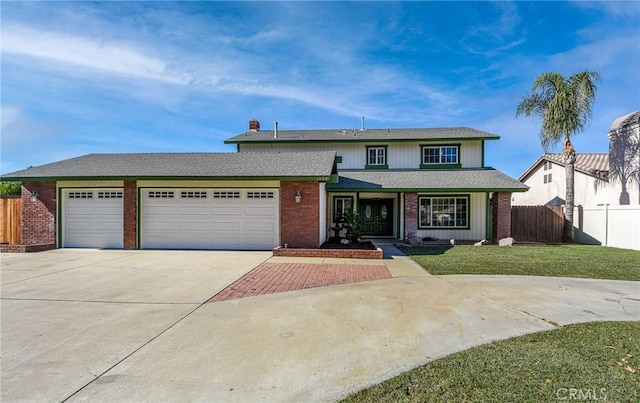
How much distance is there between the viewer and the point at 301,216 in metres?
11.9

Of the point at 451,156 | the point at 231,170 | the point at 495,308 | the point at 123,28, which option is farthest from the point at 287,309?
the point at 451,156

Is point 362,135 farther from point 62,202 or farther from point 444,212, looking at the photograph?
point 62,202

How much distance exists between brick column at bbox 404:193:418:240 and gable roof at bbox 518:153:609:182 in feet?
37.1

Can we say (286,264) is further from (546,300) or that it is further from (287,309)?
(546,300)

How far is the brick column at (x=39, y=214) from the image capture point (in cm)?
1266

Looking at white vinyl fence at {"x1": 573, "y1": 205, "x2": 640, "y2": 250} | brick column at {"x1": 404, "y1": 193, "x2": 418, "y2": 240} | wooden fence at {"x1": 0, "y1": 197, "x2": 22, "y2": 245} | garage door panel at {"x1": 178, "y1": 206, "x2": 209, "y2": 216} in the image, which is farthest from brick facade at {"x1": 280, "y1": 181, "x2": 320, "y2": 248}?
white vinyl fence at {"x1": 573, "y1": 205, "x2": 640, "y2": 250}

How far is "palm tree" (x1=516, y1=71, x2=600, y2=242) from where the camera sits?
15.4 meters

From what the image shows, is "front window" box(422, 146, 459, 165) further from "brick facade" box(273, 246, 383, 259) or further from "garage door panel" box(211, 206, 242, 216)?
"garage door panel" box(211, 206, 242, 216)

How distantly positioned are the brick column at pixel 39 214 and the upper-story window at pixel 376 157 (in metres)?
14.8

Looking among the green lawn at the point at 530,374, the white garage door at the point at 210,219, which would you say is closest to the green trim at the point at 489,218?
the white garage door at the point at 210,219

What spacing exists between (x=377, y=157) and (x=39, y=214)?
15.9 m

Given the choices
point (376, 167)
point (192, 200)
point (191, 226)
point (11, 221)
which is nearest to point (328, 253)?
point (191, 226)

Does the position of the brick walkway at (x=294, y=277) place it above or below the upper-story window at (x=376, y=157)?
below

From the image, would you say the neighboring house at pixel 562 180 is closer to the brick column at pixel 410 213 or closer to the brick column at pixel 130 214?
the brick column at pixel 410 213
